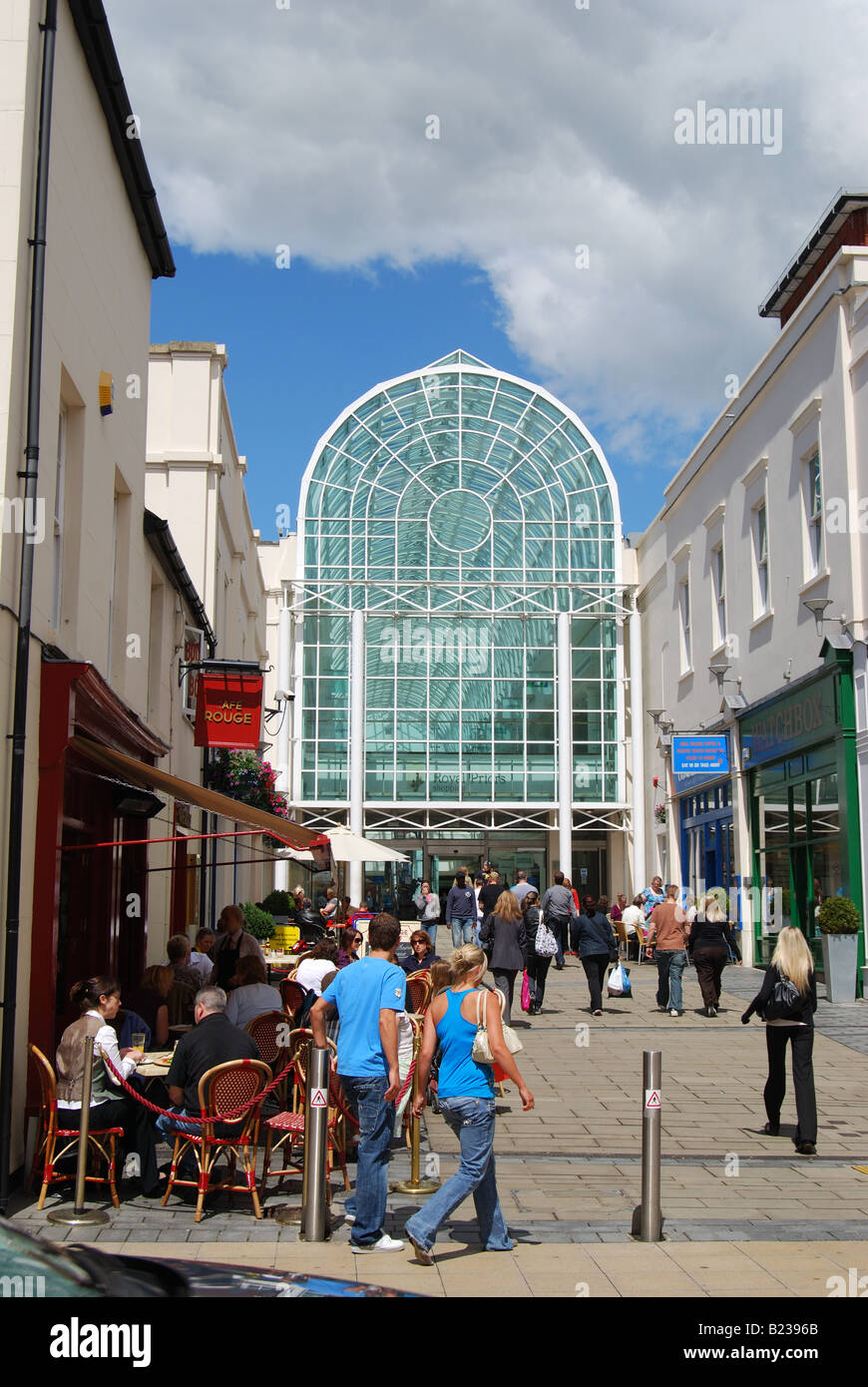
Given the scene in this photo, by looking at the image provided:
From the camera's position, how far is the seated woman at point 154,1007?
10336 millimetres

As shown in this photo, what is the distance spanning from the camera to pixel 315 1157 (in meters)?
6.77

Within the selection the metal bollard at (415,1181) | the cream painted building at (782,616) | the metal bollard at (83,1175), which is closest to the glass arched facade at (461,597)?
the cream painted building at (782,616)

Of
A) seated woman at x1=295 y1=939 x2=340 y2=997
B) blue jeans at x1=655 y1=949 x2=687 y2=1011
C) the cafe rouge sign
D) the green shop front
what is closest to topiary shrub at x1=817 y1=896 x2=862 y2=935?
the green shop front

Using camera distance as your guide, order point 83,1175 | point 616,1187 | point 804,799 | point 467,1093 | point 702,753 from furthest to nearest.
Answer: point 702,753
point 804,799
point 616,1187
point 83,1175
point 467,1093

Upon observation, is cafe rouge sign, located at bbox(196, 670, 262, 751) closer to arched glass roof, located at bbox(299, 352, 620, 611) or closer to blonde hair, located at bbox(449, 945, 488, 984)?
blonde hair, located at bbox(449, 945, 488, 984)

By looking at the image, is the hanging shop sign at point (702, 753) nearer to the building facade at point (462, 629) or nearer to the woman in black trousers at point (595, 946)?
the woman in black trousers at point (595, 946)

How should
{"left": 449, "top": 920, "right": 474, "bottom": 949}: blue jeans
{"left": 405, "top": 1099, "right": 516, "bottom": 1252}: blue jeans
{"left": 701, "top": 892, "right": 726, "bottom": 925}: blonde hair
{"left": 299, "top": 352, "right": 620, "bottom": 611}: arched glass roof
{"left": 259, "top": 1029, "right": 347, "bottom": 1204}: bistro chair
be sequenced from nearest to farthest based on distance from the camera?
1. {"left": 405, "top": 1099, "right": 516, "bottom": 1252}: blue jeans
2. {"left": 259, "top": 1029, "right": 347, "bottom": 1204}: bistro chair
3. {"left": 701, "top": 892, "right": 726, "bottom": 925}: blonde hair
4. {"left": 449, "top": 920, "right": 474, "bottom": 949}: blue jeans
5. {"left": 299, "top": 352, "right": 620, "bottom": 611}: arched glass roof

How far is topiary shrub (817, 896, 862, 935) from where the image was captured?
16141 millimetres

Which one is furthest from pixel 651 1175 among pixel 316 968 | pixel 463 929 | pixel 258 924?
pixel 463 929

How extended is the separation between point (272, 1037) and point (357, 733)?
26.9m

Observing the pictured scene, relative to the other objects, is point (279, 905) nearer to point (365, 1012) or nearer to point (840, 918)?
point (840, 918)

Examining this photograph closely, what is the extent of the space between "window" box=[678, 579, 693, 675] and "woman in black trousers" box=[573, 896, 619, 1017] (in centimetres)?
1289

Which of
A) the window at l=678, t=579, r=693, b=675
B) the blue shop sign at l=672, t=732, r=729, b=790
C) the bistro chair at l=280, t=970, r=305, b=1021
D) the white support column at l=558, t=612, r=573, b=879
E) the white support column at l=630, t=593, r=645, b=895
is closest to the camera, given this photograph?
the bistro chair at l=280, t=970, r=305, b=1021

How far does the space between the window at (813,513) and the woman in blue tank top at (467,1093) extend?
14490 mm
